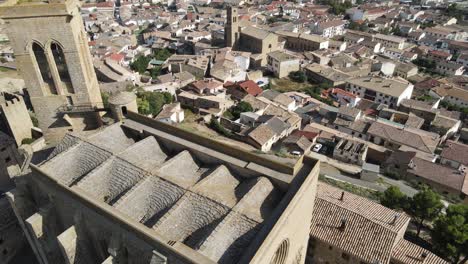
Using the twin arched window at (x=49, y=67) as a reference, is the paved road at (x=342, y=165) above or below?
below

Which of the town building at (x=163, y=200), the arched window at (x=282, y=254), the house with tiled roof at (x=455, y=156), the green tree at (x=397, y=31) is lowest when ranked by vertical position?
the house with tiled roof at (x=455, y=156)

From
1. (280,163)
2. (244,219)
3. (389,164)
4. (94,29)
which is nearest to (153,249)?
(244,219)

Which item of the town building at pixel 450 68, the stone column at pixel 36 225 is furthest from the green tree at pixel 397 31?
the stone column at pixel 36 225

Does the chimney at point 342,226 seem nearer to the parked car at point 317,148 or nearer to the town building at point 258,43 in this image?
the parked car at point 317,148

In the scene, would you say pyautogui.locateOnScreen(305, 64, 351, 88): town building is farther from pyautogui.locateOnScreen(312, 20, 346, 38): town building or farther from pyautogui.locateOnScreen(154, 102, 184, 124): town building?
pyautogui.locateOnScreen(154, 102, 184, 124): town building

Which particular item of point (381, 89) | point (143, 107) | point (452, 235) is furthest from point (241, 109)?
point (452, 235)

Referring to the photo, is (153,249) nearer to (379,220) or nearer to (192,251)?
(192,251)

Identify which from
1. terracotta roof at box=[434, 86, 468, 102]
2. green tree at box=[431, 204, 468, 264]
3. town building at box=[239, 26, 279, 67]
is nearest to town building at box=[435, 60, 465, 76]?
terracotta roof at box=[434, 86, 468, 102]

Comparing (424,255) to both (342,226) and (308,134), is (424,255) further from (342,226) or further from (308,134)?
(308,134)
